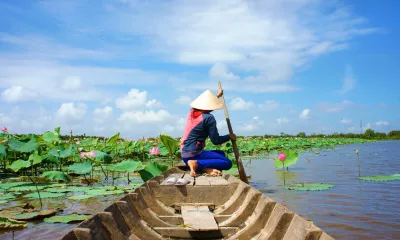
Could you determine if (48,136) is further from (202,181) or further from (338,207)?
(338,207)

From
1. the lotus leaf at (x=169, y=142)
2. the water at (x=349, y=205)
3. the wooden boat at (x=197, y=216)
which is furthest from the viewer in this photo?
the lotus leaf at (x=169, y=142)

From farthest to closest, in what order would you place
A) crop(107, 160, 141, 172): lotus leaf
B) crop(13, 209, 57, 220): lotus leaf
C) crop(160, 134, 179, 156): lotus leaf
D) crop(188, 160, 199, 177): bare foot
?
crop(160, 134, 179, 156): lotus leaf, crop(107, 160, 141, 172): lotus leaf, crop(188, 160, 199, 177): bare foot, crop(13, 209, 57, 220): lotus leaf

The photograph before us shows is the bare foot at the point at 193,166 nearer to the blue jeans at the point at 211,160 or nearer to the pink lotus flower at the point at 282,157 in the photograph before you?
the blue jeans at the point at 211,160

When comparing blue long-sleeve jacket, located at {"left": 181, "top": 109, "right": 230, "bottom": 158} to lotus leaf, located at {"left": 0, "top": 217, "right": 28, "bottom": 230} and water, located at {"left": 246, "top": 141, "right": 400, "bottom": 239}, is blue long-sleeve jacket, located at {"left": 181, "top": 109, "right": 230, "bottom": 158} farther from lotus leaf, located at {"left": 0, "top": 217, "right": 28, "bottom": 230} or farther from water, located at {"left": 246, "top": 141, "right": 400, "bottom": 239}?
lotus leaf, located at {"left": 0, "top": 217, "right": 28, "bottom": 230}

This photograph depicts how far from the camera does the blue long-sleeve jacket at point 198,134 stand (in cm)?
471

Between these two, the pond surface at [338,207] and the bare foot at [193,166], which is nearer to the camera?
the pond surface at [338,207]

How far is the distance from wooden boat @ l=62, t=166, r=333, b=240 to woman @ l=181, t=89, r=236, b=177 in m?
0.43

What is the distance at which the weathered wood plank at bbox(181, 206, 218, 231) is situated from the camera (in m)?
2.90

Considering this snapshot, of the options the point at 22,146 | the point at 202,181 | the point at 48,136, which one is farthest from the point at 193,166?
the point at 48,136

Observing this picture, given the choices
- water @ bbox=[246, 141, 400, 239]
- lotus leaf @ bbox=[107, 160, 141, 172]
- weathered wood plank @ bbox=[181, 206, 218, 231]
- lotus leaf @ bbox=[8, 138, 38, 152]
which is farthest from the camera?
lotus leaf @ bbox=[8, 138, 38, 152]

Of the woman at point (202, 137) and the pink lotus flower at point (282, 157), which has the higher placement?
the woman at point (202, 137)

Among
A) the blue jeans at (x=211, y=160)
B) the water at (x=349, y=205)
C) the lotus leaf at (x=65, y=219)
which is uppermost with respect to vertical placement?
the blue jeans at (x=211, y=160)

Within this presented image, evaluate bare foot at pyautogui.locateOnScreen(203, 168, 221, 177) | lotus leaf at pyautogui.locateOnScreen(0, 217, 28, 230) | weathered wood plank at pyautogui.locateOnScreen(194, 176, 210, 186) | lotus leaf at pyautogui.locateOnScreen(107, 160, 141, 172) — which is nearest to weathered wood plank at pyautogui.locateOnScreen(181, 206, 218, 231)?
weathered wood plank at pyautogui.locateOnScreen(194, 176, 210, 186)

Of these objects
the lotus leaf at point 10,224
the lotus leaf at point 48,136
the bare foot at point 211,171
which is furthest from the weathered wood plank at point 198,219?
the lotus leaf at point 48,136
